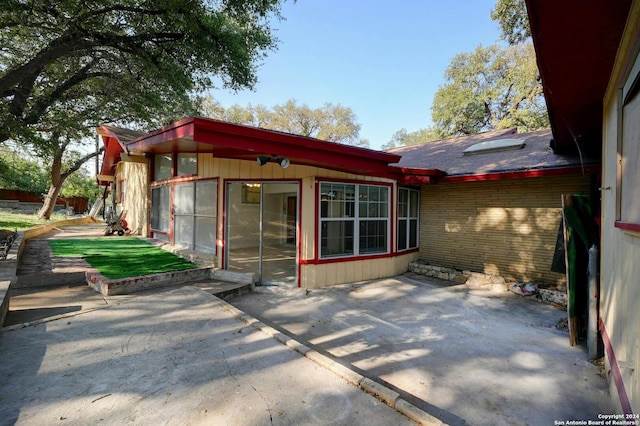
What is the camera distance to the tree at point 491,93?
1727 cm

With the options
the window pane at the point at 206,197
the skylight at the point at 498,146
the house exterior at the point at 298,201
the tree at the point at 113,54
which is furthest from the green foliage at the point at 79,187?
the skylight at the point at 498,146

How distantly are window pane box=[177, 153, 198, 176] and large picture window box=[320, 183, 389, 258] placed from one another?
139 inches

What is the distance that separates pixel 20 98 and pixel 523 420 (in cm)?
1165

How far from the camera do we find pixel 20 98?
297 inches

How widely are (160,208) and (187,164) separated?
7.91ft

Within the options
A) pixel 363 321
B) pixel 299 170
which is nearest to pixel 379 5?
pixel 299 170

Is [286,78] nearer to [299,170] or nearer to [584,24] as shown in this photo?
[299,170]

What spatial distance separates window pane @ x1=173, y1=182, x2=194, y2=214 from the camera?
769cm

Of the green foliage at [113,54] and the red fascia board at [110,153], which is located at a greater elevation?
the green foliage at [113,54]

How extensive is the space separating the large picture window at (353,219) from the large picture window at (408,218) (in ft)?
2.01

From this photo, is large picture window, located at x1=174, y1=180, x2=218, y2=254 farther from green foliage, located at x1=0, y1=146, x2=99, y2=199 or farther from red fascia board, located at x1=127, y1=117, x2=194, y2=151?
green foliage, located at x1=0, y1=146, x2=99, y2=199

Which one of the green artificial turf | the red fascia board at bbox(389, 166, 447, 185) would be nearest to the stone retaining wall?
the red fascia board at bbox(389, 166, 447, 185)

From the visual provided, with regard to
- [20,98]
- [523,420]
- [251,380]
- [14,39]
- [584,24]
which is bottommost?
[523,420]

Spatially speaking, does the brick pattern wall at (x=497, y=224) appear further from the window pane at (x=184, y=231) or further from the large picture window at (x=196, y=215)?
the window pane at (x=184, y=231)
